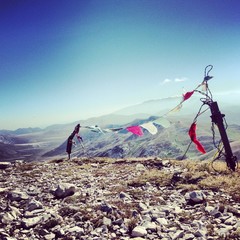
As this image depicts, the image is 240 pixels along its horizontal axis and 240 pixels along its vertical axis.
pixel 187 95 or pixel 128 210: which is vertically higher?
pixel 187 95

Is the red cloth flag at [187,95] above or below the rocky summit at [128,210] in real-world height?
above

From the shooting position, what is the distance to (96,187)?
44.8 ft

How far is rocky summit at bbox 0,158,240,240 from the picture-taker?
7488mm

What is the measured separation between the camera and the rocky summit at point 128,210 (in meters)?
7.49

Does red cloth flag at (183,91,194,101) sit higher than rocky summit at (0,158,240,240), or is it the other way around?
red cloth flag at (183,91,194,101)

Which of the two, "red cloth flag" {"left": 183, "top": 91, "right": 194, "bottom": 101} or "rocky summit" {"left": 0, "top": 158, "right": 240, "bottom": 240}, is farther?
"red cloth flag" {"left": 183, "top": 91, "right": 194, "bottom": 101}

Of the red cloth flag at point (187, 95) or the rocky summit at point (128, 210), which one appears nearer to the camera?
the rocky summit at point (128, 210)

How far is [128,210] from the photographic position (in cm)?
912

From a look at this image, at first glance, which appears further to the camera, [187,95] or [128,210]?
[187,95]

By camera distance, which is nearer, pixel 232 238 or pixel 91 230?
pixel 232 238

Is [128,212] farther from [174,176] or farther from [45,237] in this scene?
[174,176]

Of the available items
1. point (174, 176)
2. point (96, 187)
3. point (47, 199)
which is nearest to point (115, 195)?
point (96, 187)

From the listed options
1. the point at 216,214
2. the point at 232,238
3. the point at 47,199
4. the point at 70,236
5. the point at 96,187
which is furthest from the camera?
the point at 96,187

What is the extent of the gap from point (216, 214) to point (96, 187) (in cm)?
712
